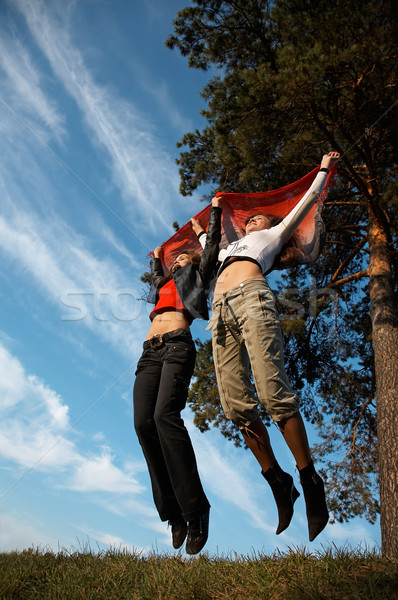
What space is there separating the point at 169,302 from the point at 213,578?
1937 millimetres

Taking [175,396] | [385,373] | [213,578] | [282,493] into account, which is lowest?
[213,578]

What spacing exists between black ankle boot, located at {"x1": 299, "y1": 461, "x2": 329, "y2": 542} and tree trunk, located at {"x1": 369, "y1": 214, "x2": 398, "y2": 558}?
222 centimetres

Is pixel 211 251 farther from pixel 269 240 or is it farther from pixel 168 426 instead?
pixel 168 426

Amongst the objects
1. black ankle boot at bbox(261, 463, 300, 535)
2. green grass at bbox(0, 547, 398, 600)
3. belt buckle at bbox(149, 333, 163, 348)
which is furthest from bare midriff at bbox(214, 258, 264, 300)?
green grass at bbox(0, 547, 398, 600)

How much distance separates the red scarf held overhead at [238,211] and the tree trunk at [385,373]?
8.17ft

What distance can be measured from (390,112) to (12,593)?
24.2 feet

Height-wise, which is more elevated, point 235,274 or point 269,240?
point 269,240

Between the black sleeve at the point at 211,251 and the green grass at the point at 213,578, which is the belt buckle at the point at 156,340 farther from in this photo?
the green grass at the point at 213,578

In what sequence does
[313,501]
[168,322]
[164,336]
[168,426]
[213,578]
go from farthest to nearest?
1. [168,322]
2. [164,336]
3. [168,426]
4. [313,501]
5. [213,578]

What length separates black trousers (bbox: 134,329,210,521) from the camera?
2756mm

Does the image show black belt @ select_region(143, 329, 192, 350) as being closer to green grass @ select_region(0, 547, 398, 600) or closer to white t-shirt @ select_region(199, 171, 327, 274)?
white t-shirt @ select_region(199, 171, 327, 274)

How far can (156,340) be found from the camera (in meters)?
3.32

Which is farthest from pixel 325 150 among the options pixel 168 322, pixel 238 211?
pixel 168 322

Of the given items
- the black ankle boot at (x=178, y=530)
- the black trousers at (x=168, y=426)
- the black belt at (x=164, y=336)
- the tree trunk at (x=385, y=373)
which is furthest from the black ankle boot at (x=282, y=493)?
the tree trunk at (x=385, y=373)
